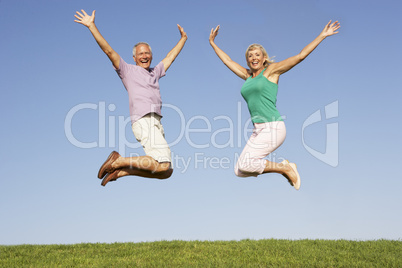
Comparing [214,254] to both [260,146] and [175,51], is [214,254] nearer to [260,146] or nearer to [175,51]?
[260,146]

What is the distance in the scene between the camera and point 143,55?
7.71 m

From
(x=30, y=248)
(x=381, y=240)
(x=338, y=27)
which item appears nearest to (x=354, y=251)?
(x=381, y=240)

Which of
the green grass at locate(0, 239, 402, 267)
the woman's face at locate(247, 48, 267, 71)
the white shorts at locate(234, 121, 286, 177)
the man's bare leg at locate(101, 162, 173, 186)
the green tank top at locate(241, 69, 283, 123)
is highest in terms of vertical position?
the woman's face at locate(247, 48, 267, 71)

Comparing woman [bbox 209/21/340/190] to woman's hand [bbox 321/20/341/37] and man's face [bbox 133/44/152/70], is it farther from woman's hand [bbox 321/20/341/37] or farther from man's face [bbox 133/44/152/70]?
man's face [bbox 133/44/152/70]

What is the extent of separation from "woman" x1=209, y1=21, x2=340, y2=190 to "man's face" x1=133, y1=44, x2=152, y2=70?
1.76m

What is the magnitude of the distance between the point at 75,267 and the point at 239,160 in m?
4.58

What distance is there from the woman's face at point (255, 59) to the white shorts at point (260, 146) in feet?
3.45

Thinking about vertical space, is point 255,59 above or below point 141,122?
above

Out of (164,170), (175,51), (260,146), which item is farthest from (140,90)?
(260,146)

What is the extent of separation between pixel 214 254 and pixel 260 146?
A: 387cm

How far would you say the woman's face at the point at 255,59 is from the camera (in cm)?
771

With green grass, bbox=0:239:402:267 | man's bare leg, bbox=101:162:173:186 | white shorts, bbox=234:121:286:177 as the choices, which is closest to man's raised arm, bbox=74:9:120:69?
man's bare leg, bbox=101:162:173:186

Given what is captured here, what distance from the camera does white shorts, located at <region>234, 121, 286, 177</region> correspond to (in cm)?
749

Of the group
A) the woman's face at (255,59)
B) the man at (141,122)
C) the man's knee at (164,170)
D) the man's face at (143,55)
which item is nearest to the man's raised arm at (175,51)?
the man's face at (143,55)
